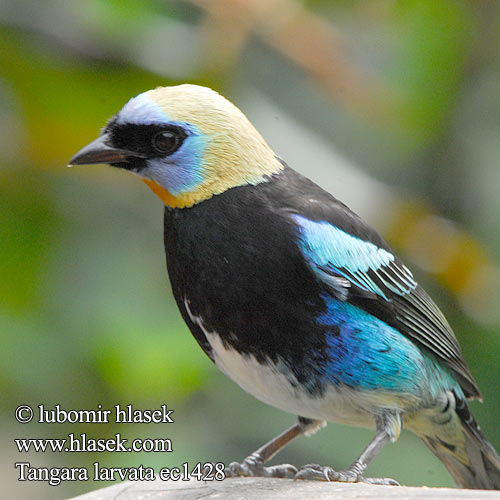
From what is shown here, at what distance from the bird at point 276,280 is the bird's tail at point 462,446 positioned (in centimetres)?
10

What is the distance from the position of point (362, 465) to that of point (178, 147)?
145 centimetres

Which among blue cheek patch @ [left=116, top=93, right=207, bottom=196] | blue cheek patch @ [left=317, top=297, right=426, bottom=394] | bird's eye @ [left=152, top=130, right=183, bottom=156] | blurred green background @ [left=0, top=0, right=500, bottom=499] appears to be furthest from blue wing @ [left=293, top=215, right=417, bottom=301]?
blurred green background @ [left=0, top=0, right=500, bottom=499]

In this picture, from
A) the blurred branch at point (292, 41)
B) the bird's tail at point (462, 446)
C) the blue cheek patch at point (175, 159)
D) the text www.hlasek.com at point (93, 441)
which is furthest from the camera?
the blurred branch at point (292, 41)

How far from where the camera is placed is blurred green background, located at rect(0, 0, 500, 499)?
5277 mm

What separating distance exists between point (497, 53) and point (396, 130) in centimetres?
114

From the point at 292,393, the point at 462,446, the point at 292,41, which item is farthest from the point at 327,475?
the point at 292,41

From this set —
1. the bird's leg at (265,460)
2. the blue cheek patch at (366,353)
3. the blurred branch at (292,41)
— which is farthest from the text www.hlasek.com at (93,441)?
the blurred branch at (292,41)

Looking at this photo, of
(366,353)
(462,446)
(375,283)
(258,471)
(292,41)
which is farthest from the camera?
(292,41)

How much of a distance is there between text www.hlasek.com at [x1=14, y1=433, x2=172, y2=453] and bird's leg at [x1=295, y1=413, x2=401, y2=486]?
4.85 feet

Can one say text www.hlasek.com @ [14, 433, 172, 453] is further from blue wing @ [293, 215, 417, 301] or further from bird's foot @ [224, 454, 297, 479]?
blue wing @ [293, 215, 417, 301]

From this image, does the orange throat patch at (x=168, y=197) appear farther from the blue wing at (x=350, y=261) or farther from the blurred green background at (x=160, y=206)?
the blurred green background at (x=160, y=206)

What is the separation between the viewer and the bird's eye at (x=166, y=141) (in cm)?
366

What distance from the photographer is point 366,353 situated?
3607 millimetres

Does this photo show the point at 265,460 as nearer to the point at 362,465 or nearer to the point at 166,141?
the point at 362,465
